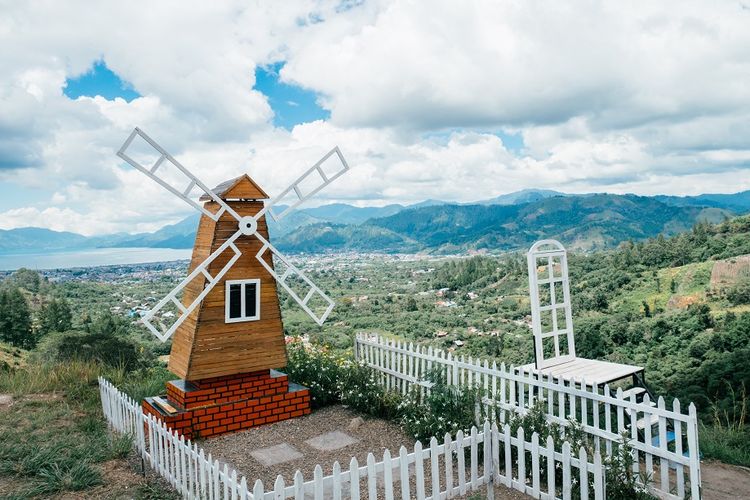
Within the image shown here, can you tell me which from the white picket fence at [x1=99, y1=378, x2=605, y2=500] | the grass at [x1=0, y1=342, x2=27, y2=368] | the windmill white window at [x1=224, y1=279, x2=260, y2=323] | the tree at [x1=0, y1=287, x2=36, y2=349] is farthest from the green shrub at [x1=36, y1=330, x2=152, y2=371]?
the tree at [x1=0, y1=287, x2=36, y2=349]

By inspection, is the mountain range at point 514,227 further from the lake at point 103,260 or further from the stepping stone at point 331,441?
the stepping stone at point 331,441

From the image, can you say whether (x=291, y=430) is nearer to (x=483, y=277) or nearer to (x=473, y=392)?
(x=473, y=392)

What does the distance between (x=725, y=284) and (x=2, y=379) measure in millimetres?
19413

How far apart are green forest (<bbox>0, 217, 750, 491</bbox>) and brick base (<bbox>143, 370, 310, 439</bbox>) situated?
1.13 meters

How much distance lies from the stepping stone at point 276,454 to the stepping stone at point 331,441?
0.29m

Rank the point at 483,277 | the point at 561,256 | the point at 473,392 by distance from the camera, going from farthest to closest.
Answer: the point at 483,277, the point at 561,256, the point at 473,392

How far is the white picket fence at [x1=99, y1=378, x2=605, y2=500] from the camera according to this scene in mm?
4074

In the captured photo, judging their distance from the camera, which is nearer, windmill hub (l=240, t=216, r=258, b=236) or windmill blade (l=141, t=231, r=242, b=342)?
windmill blade (l=141, t=231, r=242, b=342)

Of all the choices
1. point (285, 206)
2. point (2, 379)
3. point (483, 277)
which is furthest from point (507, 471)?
point (483, 277)

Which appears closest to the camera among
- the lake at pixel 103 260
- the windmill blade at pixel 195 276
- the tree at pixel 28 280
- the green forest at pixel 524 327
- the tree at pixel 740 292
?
the windmill blade at pixel 195 276

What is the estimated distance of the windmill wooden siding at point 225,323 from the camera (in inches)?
280

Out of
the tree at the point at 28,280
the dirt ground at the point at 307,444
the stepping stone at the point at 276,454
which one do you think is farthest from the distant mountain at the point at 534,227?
the stepping stone at the point at 276,454

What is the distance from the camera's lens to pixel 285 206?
8250 millimetres

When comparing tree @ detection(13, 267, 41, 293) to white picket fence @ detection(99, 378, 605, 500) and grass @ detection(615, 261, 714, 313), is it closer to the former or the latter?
grass @ detection(615, 261, 714, 313)
